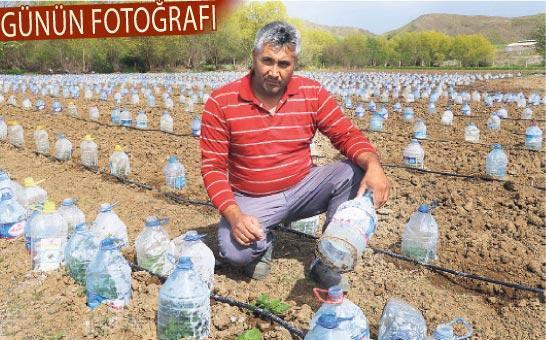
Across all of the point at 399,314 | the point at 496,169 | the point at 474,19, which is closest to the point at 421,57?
the point at 496,169

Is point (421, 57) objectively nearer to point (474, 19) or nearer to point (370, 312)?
point (370, 312)

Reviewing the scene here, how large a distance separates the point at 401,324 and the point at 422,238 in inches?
62.5

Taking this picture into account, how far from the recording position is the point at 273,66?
343cm

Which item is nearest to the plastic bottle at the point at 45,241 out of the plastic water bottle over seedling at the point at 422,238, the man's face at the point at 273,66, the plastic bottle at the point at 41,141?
the man's face at the point at 273,66

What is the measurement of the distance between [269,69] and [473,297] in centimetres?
226

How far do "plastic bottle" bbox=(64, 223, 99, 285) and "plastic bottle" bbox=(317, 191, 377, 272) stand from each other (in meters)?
1.59

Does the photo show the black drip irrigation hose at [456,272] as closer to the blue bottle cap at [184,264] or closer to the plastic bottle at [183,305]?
the plastic bottle at [183,305]

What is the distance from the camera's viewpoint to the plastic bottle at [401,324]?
277 cm

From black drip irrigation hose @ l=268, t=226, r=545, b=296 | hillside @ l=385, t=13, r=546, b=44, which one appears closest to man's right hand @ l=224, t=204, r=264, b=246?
black drip irrigation hose @ l=268, t=226, r=545, b=296

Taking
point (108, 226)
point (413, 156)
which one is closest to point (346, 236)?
point (108, 226)

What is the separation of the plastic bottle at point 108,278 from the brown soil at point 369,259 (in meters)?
0.07

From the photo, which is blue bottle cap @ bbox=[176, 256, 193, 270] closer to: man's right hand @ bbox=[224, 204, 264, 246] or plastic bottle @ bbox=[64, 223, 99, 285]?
man's right hand @ bbox=[224, 204, 264, 246]

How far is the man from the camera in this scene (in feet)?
11.3

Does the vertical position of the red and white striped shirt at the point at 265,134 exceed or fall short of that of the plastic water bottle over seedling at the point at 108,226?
it exceeds it
